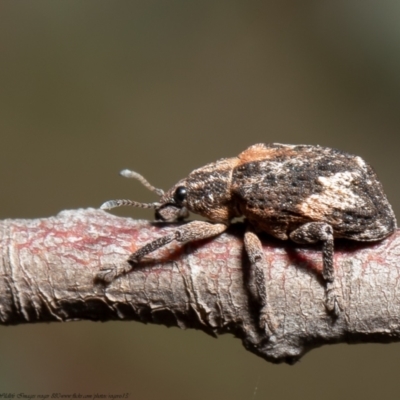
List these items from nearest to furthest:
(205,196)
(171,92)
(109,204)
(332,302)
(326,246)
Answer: (332,302), (326,246), (109,204), (205,196), (171,92)

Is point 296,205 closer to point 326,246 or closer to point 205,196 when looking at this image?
point 326,246

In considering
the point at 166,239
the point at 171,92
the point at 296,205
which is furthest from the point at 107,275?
the point at 171,92

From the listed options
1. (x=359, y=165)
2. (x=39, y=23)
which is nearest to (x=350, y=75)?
(x=39, y=23)

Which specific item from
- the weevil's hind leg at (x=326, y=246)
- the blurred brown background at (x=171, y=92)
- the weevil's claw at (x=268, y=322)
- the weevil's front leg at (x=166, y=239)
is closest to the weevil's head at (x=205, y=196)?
the weevil's front leg at (x=166, y=239)

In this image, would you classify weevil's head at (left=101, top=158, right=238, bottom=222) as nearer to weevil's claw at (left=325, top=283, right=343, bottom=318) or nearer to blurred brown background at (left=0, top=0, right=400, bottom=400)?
weevil's claw at (left=325, top=283, right=343, bottom=318)


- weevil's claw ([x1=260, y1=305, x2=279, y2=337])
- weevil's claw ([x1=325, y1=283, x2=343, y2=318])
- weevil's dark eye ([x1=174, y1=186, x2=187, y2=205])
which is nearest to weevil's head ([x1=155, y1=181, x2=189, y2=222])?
weevil's dark eye ([x1=174, y1=186, x2=187, y2=205])

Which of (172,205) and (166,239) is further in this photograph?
(172,205)
